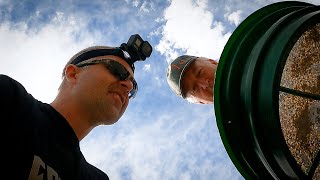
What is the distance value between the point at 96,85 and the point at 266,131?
87.6 inches

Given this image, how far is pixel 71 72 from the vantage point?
361 centimetres

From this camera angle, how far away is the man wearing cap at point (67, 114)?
2324 mm

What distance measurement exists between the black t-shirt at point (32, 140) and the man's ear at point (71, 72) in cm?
66

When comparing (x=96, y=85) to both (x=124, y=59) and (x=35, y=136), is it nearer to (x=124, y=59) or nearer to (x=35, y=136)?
(x=124, y=59)

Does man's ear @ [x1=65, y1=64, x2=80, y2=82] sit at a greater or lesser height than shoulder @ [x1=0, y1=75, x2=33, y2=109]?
greater

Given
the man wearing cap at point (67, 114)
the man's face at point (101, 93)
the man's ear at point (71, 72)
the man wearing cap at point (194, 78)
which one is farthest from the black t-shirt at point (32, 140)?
the man wearing cap at point (194, 78)

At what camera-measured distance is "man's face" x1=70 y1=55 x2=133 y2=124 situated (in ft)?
10.8

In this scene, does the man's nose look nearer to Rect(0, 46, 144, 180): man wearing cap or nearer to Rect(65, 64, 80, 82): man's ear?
Rect(0, 46, 144, 180): man wearing cap

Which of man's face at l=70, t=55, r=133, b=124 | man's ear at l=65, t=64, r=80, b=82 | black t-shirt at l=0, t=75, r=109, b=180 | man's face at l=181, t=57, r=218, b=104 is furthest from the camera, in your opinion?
man's face at l=181, t=57, r=218, b=104

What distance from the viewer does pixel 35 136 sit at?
2461 millimetres

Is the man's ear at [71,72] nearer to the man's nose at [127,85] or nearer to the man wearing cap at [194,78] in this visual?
the man's nose at [127,85]

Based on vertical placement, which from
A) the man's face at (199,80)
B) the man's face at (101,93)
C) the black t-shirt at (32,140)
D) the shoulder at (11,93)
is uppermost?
the man's face at (199,80)

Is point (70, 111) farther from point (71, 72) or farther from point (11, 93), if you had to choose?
point (11, 93)

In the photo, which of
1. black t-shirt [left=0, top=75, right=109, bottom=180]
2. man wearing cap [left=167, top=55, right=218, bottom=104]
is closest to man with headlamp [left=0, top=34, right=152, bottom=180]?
black t-shirt [left=0, top=75, right=109, bottom=180]
